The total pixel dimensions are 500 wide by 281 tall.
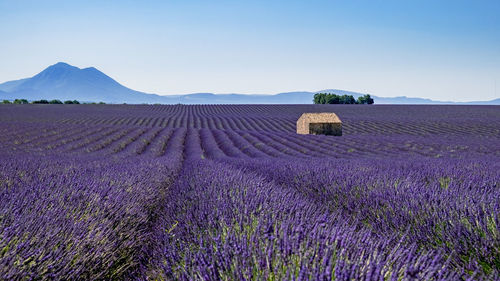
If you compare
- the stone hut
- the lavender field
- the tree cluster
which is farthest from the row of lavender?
→ the tree cluster

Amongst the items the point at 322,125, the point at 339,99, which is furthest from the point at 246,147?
the point at 339,99

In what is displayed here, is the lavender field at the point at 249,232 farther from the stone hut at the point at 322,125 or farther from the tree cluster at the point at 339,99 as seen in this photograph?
the tree cluster at the point at 339,99

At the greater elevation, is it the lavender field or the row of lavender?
the lavender field

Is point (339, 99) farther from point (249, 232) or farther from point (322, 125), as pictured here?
point (249, 232)

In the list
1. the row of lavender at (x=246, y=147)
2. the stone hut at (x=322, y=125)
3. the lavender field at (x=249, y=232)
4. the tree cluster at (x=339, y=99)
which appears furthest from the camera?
the tree cluster at (x=339, y=99)

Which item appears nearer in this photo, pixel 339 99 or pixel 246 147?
pixel 246 147

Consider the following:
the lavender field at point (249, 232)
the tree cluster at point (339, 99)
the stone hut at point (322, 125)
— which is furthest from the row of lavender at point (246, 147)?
the tree cluster at point (339, 99)

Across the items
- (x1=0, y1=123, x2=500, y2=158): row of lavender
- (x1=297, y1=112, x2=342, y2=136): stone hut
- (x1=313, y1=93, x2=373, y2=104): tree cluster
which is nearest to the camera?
(x1=0, y1=123, x2=500, y2=158): row of lavender

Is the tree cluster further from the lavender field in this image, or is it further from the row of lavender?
the lavender field

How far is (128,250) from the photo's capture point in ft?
8.76

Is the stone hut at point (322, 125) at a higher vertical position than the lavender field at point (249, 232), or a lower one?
lower

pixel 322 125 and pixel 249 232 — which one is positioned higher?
pixel 249 232

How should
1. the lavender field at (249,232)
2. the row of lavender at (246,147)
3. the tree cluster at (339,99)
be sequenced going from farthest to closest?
1. the tree cluster at (339,99)
2. the row of lavender at (246,147)
3. the lavender field at (249,232)

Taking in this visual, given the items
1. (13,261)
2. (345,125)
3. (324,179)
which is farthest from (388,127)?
(13,261)
